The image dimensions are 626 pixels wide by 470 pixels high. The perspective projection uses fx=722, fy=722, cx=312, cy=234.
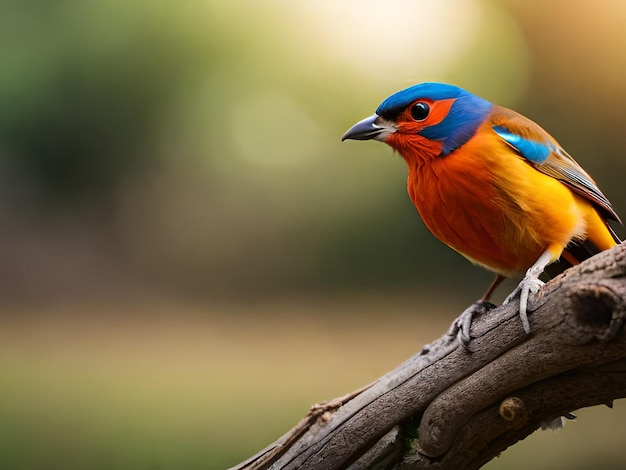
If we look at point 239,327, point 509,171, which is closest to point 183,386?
point 239,327

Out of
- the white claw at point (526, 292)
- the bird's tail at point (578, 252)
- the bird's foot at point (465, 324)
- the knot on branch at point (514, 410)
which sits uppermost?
the bird's tail at point (578, 252)

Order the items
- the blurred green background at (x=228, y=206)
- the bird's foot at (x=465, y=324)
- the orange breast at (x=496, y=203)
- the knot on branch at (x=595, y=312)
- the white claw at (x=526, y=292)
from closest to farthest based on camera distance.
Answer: the knot on branch at (x=595, y=312), the white claw at (x=526, y=292), the bird's foot at (x=465, y=324), the orange breast at (x=496, y=203), the blurred green background at (x=228, y=206)

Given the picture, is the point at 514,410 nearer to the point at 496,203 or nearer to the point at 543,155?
the point at 496,203

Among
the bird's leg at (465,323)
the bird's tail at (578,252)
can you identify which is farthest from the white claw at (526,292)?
the bird's tail at (578,252)

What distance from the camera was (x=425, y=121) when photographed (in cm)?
146

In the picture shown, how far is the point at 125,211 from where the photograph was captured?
3363 millimetres

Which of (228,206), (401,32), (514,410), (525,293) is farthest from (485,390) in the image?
(228,206)

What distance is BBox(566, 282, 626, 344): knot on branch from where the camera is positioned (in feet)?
3.10

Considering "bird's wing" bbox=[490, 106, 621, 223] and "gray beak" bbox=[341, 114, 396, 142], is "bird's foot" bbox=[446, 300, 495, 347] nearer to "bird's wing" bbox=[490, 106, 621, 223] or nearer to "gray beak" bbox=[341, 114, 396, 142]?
"bird's wing" bbox=[490, 106, 621, 223]

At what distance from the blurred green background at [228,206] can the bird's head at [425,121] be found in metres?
1.22

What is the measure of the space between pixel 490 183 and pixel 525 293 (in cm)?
28

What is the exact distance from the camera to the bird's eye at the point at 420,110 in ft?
4.81

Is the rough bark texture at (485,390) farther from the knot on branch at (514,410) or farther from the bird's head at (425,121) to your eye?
the bird's head at (425,121)

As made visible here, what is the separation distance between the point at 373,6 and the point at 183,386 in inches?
64.9
